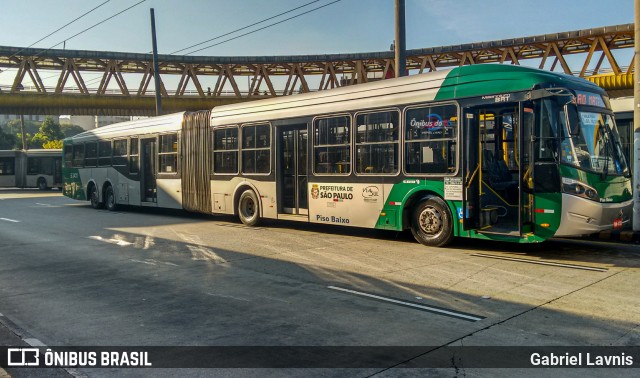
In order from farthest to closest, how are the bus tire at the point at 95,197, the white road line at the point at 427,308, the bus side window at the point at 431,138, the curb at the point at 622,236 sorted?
the bus tire at the point at 95,197 → the curb at the point at 622,236 → the bus side window at the point at 431,138 → the white road line at the point at 427,308

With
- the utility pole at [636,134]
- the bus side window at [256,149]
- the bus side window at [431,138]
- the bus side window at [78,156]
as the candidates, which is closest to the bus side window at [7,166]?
the bus side window at [78,156]

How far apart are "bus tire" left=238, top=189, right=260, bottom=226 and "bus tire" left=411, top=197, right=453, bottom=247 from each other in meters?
5.34

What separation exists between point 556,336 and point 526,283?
249 centimetres

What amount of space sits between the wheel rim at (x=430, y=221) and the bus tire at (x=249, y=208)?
5.52 m

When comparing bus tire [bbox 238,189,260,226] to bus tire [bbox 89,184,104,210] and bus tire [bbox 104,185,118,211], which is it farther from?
bus tire [bbox 89,184,104,210]

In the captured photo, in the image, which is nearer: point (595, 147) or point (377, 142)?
point (595, 147)

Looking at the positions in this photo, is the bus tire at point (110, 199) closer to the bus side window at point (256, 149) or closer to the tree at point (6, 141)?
the bus side window at point (256, 149)

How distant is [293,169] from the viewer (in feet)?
47.3

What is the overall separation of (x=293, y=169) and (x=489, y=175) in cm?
550

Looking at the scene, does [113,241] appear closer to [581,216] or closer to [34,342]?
[34,342]

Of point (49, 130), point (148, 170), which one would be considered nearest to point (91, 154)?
point (148, 170)

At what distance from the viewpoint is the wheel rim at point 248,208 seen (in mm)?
15789

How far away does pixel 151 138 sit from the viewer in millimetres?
19875

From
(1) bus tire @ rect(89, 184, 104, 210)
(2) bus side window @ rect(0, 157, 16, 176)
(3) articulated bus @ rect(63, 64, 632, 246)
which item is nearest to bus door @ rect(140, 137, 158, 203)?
(1) bus tire @ rect(89, 184, 104, 210)
